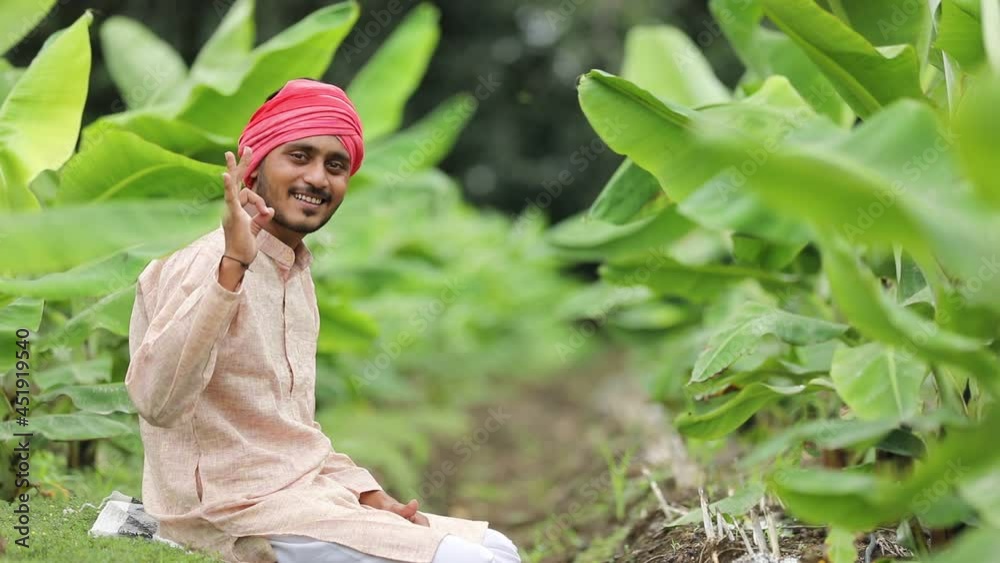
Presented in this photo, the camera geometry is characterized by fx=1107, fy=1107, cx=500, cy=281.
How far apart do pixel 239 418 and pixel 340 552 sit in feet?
1.17

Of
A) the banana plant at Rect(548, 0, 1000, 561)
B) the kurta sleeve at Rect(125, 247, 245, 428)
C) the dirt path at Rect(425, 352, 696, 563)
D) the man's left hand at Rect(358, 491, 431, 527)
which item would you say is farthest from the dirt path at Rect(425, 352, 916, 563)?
the kurta sleeve at Rect(125, 247, 245, 428)

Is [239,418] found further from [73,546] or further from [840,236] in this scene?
[840,236]

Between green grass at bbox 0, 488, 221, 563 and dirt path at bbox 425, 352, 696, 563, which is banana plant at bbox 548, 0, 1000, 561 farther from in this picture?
green grass at bbox 0, 488, 221, 563

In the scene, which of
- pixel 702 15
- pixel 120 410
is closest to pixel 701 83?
pixel 120 410

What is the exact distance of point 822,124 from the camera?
6.74ft

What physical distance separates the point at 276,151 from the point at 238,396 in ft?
1.69

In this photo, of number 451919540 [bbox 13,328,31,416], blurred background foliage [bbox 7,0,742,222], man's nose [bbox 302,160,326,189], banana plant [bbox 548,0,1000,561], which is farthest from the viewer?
blurred background foliage [bbox 7,0,742,222]

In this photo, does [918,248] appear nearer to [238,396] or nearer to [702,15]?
[238,396]

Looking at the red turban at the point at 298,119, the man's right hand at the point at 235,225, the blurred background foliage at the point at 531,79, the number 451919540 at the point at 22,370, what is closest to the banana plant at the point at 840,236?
the red turban at the point at 298,119

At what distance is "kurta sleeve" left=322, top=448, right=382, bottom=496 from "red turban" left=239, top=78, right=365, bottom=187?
64 cm

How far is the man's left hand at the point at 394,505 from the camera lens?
238cm

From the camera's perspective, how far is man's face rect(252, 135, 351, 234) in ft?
7.61

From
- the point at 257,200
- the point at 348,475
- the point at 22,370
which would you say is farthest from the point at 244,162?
the point at 22,370

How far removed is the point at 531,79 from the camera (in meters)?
15.8
